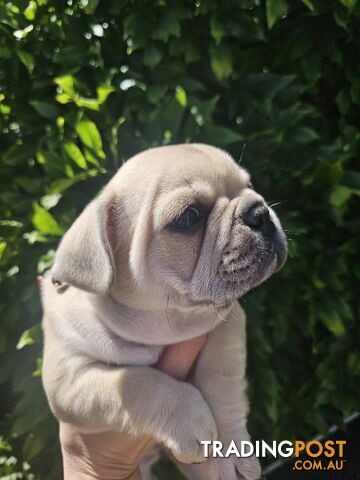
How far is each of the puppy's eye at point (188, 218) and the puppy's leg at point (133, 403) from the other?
2.56 feet

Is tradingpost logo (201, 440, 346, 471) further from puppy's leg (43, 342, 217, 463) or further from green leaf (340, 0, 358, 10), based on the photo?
green leaf (340, 0, 358, 10)

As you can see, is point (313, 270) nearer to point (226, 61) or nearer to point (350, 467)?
point (226, 61)

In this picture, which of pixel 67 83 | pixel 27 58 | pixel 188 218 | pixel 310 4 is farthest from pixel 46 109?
pixel 310 4

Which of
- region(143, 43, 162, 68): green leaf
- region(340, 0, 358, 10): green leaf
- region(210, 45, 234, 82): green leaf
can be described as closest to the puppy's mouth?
region(210, 45, 234, 82): green leaf

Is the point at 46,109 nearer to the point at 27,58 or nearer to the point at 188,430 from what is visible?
the point at 27,58

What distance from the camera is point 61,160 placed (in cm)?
303

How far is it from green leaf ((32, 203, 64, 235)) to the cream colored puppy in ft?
1.42

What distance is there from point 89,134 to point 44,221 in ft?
1.84

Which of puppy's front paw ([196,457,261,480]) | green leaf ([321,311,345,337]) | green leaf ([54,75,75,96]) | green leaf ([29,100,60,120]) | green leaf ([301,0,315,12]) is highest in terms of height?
green leaf ([301,0,315,12])

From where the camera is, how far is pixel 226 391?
9.02 feet

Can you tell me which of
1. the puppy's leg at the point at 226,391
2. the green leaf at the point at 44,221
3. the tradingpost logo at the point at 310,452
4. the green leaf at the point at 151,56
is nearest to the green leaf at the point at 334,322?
the tradingpost logo at the point at 310,452

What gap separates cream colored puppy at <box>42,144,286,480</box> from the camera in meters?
2.30

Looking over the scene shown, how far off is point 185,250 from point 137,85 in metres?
1.26

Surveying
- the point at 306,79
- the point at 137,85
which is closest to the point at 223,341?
the point at 137,85
